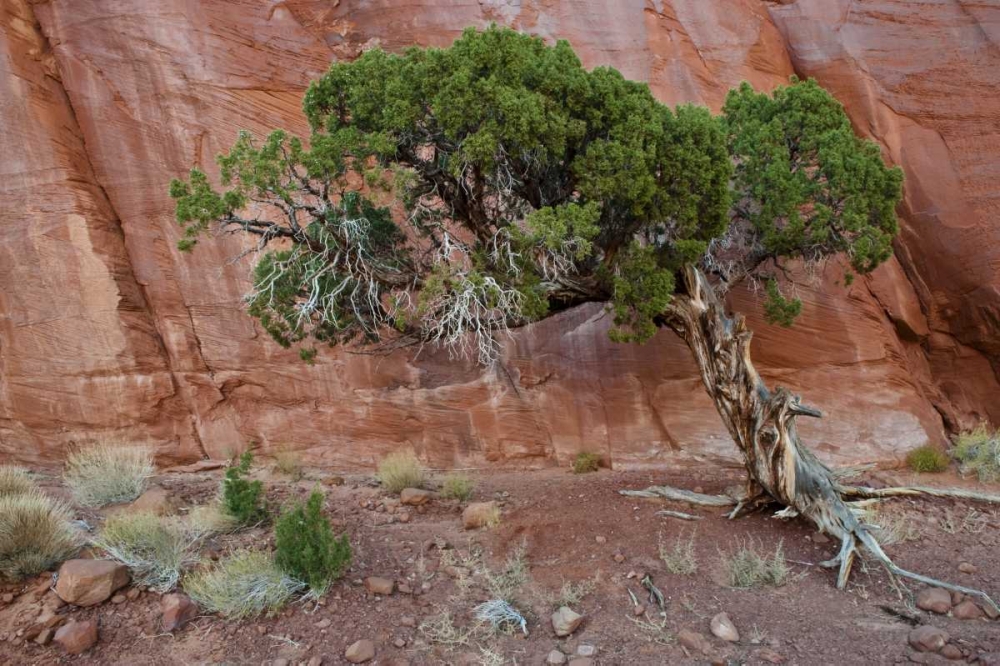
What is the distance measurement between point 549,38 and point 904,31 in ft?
17.8

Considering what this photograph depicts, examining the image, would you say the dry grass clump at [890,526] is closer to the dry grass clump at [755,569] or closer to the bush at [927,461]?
the dry grass clump at [755,569]

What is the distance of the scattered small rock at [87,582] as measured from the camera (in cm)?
593

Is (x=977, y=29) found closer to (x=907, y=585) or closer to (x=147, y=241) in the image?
(x=907, y=585)

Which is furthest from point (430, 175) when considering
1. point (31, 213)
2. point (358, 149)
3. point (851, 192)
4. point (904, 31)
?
point (904, 31)

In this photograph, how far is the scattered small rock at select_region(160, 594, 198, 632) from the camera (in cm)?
579

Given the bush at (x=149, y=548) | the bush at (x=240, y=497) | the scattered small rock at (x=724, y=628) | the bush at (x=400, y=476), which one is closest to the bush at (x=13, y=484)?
the bush at (x=149, y=548)

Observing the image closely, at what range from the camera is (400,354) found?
36.3ft

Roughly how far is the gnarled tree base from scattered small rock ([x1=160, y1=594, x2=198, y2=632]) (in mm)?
5034

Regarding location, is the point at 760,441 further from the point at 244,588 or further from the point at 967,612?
the point at 244,588

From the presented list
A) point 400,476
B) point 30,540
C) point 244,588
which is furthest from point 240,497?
point 400,476

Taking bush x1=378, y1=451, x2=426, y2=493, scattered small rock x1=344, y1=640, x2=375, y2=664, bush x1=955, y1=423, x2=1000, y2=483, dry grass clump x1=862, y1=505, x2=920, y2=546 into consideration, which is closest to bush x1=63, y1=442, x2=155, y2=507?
bush x1=378, y1=451, x2=426, y2=493

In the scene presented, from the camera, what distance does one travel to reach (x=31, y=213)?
10.8 meters

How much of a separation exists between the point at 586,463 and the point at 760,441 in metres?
3.23

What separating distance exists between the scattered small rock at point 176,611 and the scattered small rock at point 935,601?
6.15 m
